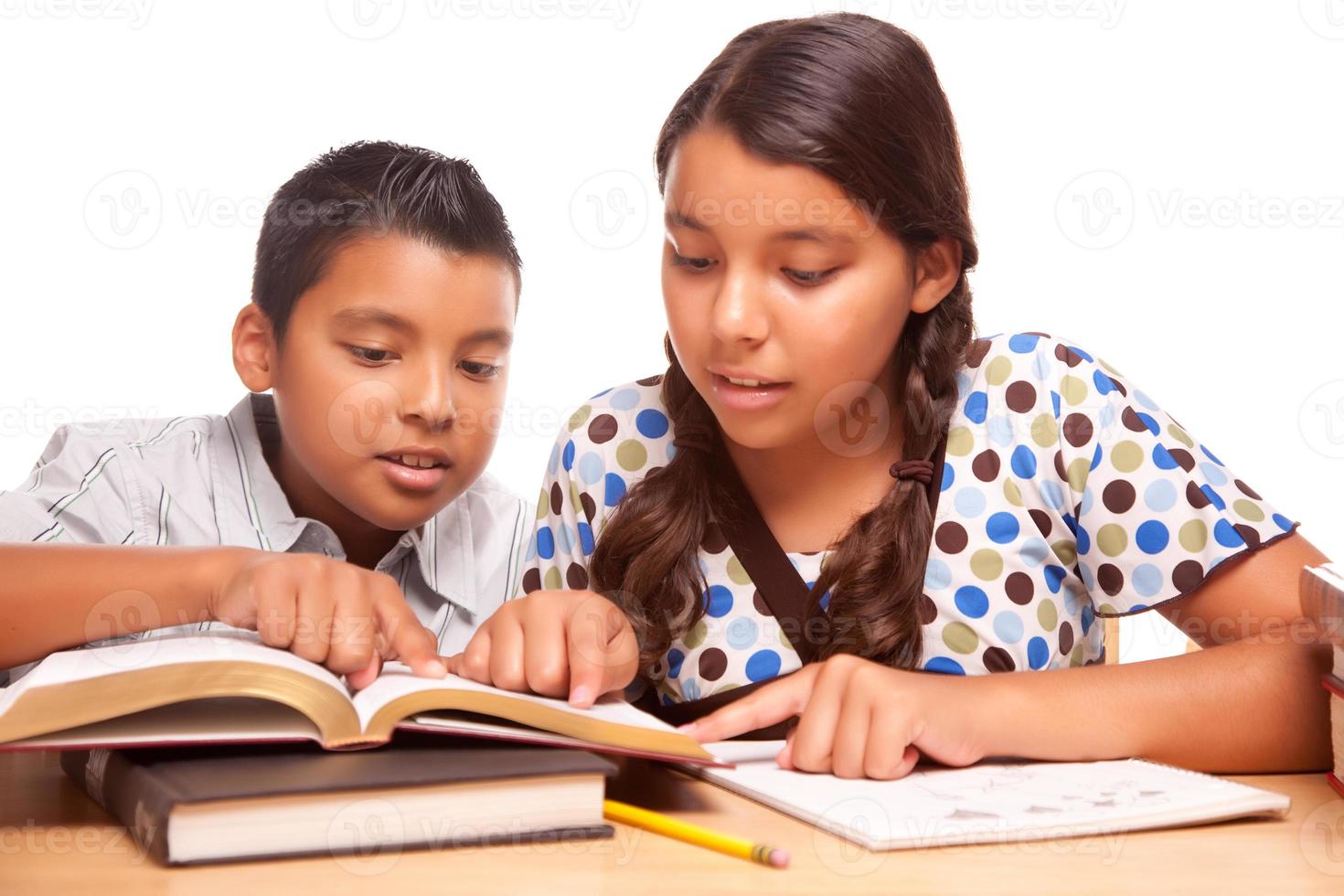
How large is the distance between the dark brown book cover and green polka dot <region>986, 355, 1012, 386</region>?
65 cm

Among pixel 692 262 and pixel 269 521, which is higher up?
pixel 692 262

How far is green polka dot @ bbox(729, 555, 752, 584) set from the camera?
1161mm

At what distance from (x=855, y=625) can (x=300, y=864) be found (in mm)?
592

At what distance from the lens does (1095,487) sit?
1097 mm

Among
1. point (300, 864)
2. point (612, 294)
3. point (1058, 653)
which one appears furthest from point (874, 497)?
point (612, 294)

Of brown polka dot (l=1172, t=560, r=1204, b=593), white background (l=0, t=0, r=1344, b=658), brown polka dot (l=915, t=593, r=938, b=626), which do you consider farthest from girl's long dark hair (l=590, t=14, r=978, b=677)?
white background (l=0, t=0, r=1344, b=658)

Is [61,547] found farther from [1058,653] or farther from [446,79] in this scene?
[446,79]

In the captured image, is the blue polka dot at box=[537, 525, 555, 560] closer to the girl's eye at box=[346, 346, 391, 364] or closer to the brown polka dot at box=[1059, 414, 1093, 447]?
the girl's eye at box=[346, 346, 391, 364]

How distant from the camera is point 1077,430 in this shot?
3.67 feet

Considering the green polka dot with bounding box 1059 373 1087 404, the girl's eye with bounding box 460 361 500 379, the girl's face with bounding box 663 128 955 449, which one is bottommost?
the girl's eye with bounding box 460 361 500 379

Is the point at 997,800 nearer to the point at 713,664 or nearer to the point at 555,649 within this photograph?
the point at 555,649

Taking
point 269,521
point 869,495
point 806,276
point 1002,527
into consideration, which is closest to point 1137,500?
point 1002,527

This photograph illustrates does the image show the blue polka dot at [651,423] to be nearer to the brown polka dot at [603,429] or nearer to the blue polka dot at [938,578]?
the brown polka dot at [603,429]

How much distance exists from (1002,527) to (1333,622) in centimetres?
37
